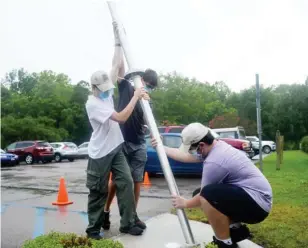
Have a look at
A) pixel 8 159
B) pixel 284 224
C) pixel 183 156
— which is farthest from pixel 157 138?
pixel 8 159

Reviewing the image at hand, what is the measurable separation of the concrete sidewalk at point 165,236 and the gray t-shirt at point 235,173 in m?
0.71

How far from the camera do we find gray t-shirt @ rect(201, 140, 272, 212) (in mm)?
3432

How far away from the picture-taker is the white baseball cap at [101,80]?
398 cm

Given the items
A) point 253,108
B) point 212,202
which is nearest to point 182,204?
Result: point 212,202

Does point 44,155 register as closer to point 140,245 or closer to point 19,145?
point 19,145

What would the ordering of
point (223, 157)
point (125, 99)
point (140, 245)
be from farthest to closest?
point (125, 99) < point (140, 245) < point (223, 157)

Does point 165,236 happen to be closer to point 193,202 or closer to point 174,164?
point 193,202

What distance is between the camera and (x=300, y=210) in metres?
5.89

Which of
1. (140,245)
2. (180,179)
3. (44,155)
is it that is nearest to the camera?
(140,245)

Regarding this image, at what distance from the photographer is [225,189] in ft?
Answer: 11.2

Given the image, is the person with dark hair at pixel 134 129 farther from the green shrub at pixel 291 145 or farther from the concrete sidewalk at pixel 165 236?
the green shrub at pixel 291 145

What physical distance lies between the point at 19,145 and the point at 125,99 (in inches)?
948

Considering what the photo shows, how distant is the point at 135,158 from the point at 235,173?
1.40 meters

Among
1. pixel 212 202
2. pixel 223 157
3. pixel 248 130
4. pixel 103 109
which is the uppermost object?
pixel 103 109
